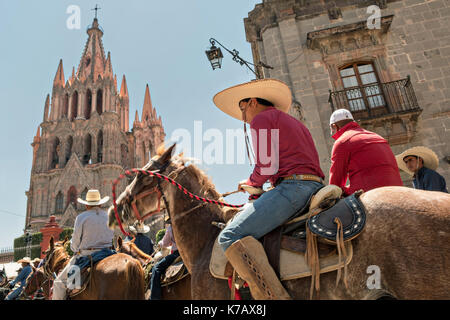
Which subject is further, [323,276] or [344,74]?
[344,74]

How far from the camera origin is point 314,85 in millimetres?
11703

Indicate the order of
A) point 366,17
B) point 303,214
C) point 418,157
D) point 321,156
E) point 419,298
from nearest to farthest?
1. point 419,298
2. point 303,214
3. point 418,157
4. point 321,156
5. point 366,17

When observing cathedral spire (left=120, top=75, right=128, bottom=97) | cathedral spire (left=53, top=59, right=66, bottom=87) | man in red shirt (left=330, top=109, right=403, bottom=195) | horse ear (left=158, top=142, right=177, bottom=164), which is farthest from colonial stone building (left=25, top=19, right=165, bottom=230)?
man in red shirt (left=330, top=109, right=403, bottom=195)

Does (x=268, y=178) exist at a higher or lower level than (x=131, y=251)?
higher

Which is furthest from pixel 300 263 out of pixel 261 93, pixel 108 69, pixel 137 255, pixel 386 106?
pixel 108 69

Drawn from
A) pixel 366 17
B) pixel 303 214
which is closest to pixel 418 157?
pixel 303 214

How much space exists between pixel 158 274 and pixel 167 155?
96.1 inches

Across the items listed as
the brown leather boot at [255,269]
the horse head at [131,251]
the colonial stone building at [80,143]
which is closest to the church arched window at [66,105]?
the colonial stone building at [80,143]

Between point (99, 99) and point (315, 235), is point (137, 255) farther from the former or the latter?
point (99, 99)

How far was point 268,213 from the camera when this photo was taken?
242 cm

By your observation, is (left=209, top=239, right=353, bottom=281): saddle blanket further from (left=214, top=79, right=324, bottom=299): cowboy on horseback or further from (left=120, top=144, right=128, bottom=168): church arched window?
(left=120, top=144, right=128, bottom=168): church arched window

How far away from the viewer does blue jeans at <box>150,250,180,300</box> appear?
4.84m

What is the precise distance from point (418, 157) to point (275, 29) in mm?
9702

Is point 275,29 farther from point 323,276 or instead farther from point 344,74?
point 323,276
